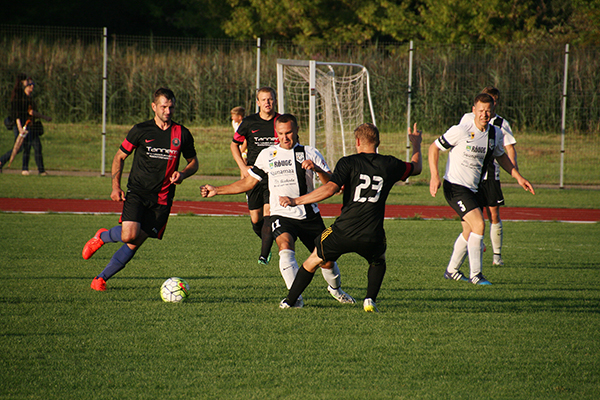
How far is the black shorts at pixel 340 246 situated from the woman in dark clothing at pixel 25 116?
13111 mm

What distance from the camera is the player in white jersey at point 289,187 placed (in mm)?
5949

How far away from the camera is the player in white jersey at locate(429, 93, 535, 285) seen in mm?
7312

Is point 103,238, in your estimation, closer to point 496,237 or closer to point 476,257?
point 476,257

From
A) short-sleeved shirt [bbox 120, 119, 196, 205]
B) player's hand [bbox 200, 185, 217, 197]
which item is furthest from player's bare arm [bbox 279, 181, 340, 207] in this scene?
short-sleeved shirt [bbox 120, 119, 196, 205]

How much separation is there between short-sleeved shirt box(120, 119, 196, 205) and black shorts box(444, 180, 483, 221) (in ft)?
10.2

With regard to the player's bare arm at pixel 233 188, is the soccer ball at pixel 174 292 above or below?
below

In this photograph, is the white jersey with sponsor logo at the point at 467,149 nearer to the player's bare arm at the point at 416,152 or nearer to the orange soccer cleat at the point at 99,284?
the player's bare arm at the point at 416,152

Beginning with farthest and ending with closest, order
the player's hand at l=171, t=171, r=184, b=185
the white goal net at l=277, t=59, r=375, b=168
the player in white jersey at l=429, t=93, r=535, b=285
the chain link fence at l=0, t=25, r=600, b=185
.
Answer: the chain link fence at l=0, t=25, r=600, b=185 → the white goal net at l=277, t=59, r=375, b=168 → the player in white jersey at l=429, t=93, r=535, b=285 → the player's hand at l=171, t=171, r=184, b=185

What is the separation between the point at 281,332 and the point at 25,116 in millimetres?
14124

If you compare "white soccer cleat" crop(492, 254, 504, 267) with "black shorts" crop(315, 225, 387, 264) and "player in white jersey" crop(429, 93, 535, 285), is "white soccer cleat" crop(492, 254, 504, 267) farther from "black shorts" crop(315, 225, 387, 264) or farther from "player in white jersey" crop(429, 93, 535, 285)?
"black shorts" crop(315, 225, 387, 264)

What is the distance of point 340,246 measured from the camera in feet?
17.7

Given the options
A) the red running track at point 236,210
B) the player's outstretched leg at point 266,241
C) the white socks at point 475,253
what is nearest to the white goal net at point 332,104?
the red running track at point 236,210

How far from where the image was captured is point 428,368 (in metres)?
4.32

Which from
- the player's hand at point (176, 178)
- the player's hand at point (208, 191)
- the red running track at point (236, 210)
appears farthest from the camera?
the red running track at point (236, 210)
